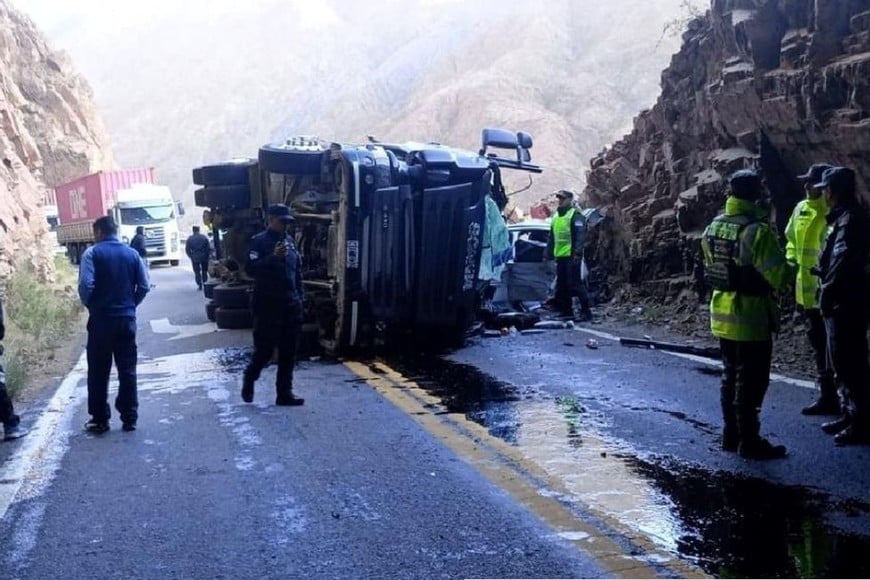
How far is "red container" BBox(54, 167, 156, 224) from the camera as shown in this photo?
3525 cm

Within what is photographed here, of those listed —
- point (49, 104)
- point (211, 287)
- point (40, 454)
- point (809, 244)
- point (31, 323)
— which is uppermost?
point (49, 104)

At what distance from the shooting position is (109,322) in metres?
7.59

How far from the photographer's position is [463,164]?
11.2m

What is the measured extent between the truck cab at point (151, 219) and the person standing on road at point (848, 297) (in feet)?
101

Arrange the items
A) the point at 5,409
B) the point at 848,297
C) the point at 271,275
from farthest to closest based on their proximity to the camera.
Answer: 1. the point at 271,275
2. the point at 5,409
3. the point at 848,297

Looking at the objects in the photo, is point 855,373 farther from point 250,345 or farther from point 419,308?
point 250,345

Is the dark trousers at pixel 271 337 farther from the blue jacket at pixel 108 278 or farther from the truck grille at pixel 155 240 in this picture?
the truck grille at pixel 155 240

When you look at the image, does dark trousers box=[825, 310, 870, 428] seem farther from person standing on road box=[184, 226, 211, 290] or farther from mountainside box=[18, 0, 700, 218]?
mountainside box=[18, 0, 700, 218]

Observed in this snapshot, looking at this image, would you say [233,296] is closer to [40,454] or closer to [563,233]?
[563,233]

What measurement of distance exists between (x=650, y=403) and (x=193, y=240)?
16620 mm

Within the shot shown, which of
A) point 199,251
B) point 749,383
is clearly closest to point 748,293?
point 749,383

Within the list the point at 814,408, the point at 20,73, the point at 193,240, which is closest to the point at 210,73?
the point at 20,73

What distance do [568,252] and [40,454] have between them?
26.0 ft

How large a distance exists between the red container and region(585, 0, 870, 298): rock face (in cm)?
2224
